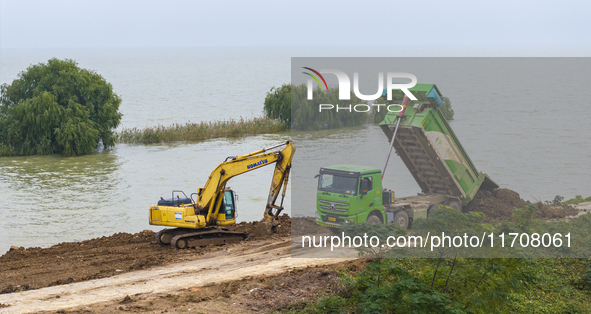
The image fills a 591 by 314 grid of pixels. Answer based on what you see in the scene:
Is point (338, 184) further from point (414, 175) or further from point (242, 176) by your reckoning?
point (242, 176)

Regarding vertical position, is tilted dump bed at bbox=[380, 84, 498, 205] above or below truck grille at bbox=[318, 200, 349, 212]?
above

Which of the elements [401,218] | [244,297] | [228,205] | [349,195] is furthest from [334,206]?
[244,297]

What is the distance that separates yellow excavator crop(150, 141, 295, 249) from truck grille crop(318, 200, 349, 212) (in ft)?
4.89

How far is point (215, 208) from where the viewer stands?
18719 millimetres

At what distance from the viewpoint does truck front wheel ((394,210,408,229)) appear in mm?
18605

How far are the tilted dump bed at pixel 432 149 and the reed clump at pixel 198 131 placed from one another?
28747 millimetres

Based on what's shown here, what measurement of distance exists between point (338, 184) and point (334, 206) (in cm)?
70

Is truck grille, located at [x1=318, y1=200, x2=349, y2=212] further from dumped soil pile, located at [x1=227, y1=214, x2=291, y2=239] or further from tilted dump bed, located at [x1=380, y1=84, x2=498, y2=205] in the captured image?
tilted dump bed, located at [x1=380, y1=84, x2=498, y2=205]

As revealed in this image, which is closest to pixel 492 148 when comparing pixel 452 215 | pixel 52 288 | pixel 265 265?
pixel 265 265

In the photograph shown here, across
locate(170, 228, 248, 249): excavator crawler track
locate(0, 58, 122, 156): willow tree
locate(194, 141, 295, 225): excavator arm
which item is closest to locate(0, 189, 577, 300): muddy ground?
locate(170, 228, 248, 249): excavator crawler track

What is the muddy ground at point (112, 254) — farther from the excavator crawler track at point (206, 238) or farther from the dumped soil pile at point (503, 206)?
the excavator crawler track at point (206, 238)

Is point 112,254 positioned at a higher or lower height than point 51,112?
lower

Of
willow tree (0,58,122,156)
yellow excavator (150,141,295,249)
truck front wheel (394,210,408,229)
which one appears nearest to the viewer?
yellow excavator (150,141,295,249)

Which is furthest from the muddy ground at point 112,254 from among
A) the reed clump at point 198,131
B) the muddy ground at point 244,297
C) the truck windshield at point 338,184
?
the reed clump at point 198,131
